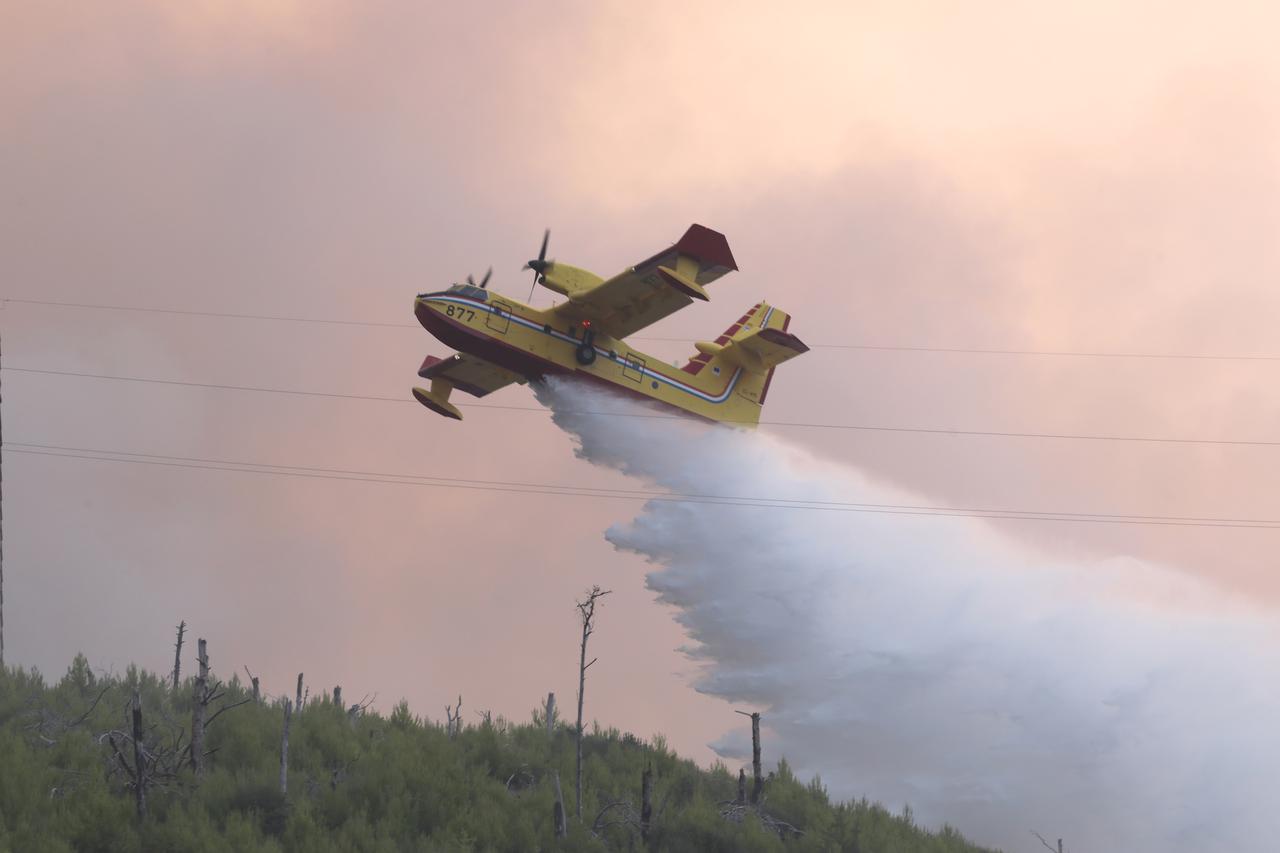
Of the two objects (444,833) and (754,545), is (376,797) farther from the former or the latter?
(754,545)

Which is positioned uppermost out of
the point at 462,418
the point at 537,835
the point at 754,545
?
the point at 462,418

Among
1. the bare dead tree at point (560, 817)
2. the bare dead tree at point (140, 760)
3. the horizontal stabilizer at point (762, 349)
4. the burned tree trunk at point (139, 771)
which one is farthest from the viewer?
the horizontal stabilizer at point (762, 349)

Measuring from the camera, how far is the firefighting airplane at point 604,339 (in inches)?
1369

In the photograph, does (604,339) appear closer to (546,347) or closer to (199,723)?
(546,347)

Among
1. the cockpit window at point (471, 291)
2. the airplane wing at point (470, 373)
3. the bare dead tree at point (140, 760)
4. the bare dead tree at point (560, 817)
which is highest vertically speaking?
the cockpit window at point (471, 291)

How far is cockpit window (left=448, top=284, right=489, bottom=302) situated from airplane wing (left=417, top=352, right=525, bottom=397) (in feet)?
6.40

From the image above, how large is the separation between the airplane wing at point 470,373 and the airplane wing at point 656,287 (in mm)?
2772

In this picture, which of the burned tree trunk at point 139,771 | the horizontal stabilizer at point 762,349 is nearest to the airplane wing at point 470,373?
the horizontal stabilizer at point 762,349

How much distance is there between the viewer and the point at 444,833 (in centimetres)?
2838

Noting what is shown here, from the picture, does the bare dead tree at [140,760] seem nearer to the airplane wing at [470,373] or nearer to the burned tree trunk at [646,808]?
the burned tree trunk at [646,808]

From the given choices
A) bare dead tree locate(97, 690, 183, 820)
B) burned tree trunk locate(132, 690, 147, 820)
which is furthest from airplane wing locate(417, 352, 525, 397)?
burned tree trunk locate(132, 690, 147, 820)

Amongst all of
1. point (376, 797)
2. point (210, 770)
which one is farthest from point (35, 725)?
→ point (376, 797)

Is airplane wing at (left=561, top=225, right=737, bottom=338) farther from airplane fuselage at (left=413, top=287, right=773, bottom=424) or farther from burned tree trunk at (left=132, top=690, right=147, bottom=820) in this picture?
burned tree trunk at (left=132, top=690, right=147, bottom=820)

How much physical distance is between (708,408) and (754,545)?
381cm
